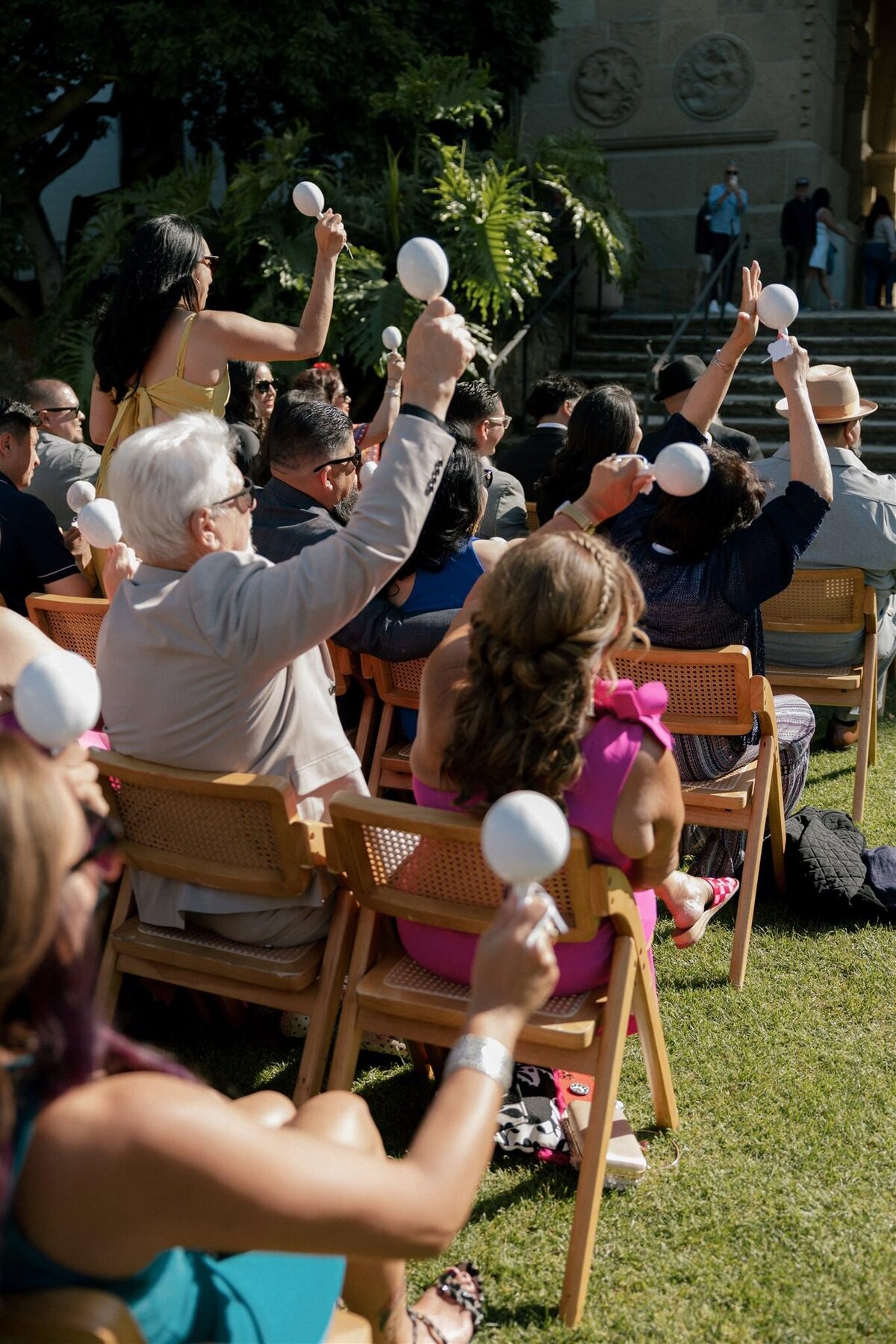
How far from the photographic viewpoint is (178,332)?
3.74 m

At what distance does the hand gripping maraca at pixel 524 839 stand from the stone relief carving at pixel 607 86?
52.4ft

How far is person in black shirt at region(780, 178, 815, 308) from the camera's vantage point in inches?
595

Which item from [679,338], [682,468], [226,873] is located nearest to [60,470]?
[226,873]

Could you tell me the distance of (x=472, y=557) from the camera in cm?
401

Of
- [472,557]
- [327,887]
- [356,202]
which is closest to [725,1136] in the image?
[327,887]

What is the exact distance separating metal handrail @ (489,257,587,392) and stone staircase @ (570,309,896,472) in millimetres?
973

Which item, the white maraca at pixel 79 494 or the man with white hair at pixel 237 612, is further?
the white maraca at pixel 79 494

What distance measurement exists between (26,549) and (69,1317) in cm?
336

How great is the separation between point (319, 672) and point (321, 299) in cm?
127

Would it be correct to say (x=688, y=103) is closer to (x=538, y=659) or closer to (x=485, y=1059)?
(x=538, y=659)

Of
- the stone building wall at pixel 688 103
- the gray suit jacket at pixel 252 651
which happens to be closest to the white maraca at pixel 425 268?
the gray suit jacket at pixel 252 651

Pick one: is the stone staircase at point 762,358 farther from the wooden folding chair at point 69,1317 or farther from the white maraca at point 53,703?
the wooden folding chair at point 69,1317

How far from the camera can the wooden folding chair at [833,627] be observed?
16.3 feet

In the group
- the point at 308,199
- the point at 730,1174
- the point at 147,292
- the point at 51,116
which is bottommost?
the point at 730,1174
